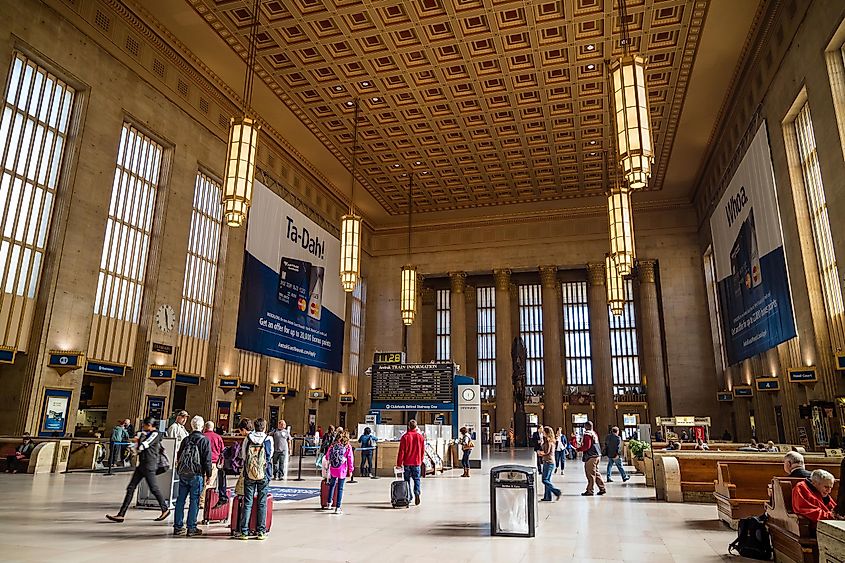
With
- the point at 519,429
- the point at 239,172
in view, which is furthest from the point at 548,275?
the point at 239,172

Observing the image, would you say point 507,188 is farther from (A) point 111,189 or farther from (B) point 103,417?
(B) point 103,417

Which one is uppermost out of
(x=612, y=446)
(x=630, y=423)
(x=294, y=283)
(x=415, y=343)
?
(x=294, y=283)

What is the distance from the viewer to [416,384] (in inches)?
732

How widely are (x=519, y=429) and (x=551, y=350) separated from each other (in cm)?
458

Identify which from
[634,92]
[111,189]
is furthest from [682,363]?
[111,189]

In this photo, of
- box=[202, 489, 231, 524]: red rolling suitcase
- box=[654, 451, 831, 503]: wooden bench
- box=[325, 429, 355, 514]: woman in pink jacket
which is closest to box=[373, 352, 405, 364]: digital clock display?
box=[654, 451, 831, 503]: wooden bench

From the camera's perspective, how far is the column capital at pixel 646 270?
28.9 metres

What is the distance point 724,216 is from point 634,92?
16.0 metres

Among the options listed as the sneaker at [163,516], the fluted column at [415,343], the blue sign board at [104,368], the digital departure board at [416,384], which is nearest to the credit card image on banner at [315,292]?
the fluted column at [415,343]

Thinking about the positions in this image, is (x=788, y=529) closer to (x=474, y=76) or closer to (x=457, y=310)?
(x=474, y=76)

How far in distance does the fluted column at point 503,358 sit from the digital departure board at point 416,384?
12191mm

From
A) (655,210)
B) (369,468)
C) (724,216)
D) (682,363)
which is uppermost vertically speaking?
(655,210)

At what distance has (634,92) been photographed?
26.3 ft

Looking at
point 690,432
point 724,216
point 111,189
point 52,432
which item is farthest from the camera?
point 690,432
